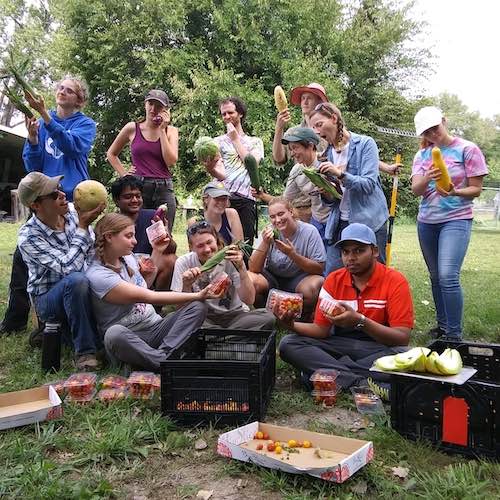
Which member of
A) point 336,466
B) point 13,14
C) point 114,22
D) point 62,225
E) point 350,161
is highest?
point 13,14

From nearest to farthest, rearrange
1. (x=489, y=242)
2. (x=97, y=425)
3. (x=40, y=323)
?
(x=97, y=425) → (x=40, y=323) → (x=489, y=242)

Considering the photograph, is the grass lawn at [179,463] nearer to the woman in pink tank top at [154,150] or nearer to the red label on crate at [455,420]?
the red label on crate at [455,420]

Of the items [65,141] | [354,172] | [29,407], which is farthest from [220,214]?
[29,407]

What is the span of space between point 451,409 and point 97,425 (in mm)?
2002

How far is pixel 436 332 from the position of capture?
4.92 meters

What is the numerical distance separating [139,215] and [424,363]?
10.6 feet

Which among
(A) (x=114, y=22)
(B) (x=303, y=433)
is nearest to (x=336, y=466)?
(B) (x=303, y=433)

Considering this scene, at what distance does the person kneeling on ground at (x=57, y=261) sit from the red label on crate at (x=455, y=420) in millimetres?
2534

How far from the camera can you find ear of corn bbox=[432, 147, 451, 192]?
13.8ft

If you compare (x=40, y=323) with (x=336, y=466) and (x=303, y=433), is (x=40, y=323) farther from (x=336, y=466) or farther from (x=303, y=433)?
(x=336, y=466)

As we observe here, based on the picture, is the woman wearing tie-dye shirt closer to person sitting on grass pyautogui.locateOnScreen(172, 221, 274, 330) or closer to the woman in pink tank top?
person sitting on grass pyautogui.locateOnScreen(172, 221, 274, 330)

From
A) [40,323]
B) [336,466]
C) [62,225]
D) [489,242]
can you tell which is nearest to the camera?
[336,466]

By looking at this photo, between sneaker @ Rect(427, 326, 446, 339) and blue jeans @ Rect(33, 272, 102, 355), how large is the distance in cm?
306

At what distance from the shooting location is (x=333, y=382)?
351 centimetres
